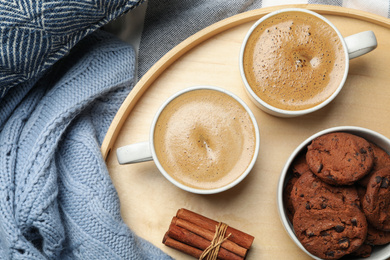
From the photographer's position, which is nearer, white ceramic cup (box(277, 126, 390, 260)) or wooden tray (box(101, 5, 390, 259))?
white ceramic cup (box(277, 126, 390, 260))

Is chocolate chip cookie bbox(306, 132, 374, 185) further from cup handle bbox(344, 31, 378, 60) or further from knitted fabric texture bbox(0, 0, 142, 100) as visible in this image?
knitted fabric texture bbox(0, 0, 142, 100)

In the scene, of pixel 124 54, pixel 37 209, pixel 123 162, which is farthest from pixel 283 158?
pixel 37 209

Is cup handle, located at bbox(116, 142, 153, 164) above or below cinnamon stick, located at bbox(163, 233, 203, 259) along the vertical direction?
above

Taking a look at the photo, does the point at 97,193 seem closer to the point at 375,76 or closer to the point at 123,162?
the point at 123,162

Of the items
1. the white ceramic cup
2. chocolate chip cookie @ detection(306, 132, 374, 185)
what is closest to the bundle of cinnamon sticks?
the white ceramic cup

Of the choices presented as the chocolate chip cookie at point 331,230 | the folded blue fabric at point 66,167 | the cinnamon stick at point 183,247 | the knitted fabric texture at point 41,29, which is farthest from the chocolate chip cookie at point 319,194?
the knitted fabric texture at point 41,29

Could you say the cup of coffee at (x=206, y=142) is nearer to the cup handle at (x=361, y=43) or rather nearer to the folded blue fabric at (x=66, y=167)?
the folded blue fabric at (x=66, y=167)

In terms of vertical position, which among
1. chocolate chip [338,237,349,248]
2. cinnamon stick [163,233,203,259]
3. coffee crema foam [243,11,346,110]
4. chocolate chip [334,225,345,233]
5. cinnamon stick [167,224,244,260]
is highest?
coffee crema foam [243,11,346,110]
